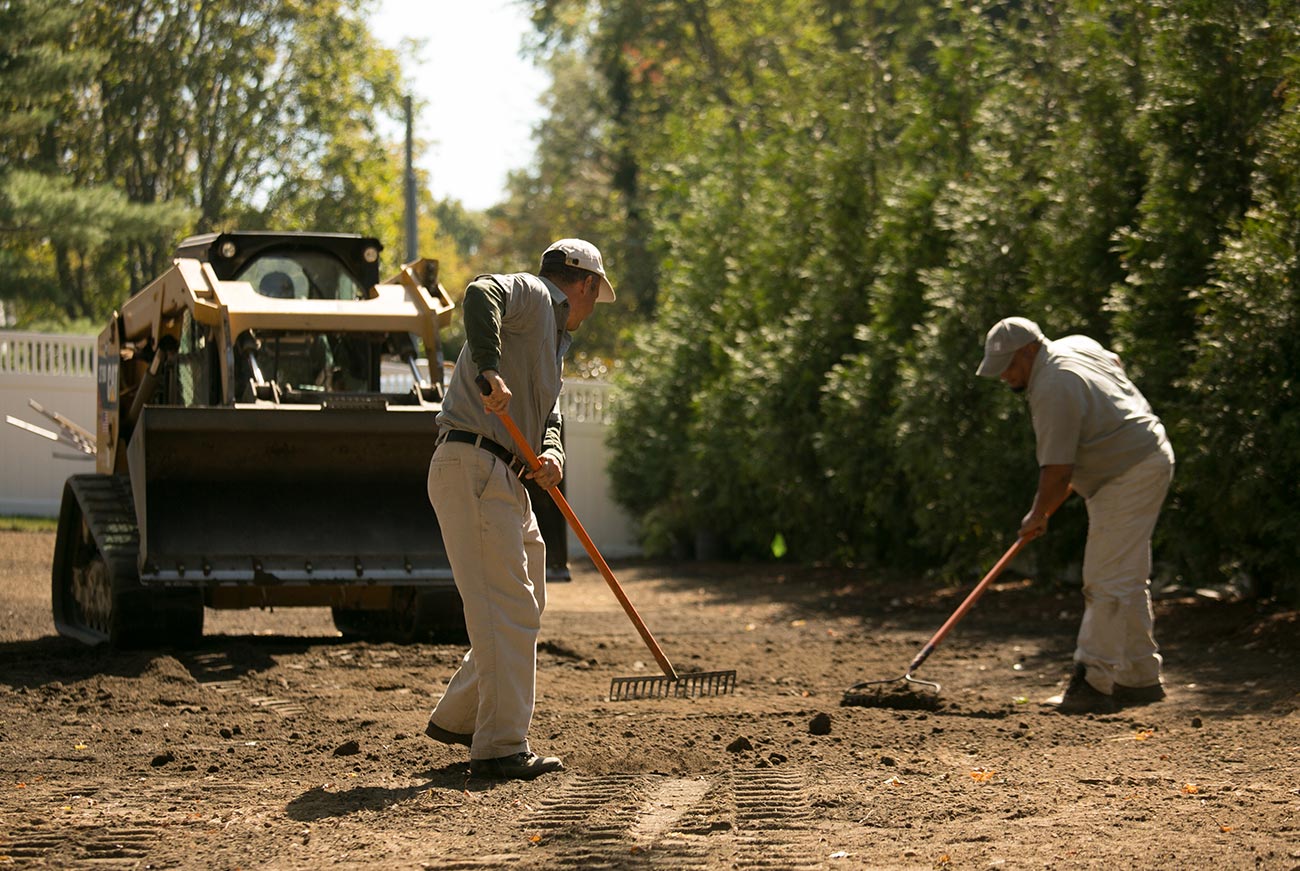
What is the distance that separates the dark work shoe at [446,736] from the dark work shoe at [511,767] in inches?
9.4

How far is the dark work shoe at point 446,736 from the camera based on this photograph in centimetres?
616

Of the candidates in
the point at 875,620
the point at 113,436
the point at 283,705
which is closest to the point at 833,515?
the point at 875,620

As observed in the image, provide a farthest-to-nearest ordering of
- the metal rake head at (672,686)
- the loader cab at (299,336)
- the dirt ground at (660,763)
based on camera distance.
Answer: the loader cab at (299,336)
the metal rake head at (672,686)
the dirt ground at (660,763)

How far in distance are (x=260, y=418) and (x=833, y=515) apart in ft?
28.1

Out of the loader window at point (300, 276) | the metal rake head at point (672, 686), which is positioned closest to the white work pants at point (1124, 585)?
the metal rake head at point (672, 686)

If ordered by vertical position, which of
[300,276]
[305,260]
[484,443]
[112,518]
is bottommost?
[112,518]

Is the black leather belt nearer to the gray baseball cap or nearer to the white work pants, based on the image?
the gray baseball cap

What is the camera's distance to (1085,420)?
26.2 feet

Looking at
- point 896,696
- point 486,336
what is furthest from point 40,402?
point 486,336

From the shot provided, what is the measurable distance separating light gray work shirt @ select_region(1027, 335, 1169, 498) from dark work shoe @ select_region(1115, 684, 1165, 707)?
1.04 metres

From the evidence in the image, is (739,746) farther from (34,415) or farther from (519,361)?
(34,415)

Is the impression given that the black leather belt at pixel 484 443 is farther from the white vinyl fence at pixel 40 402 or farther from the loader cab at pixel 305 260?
the white vinyl fence at pixel 40 402

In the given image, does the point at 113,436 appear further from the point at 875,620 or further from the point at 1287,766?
the point at 1287,766

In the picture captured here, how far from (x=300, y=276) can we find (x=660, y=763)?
599 centimetres
